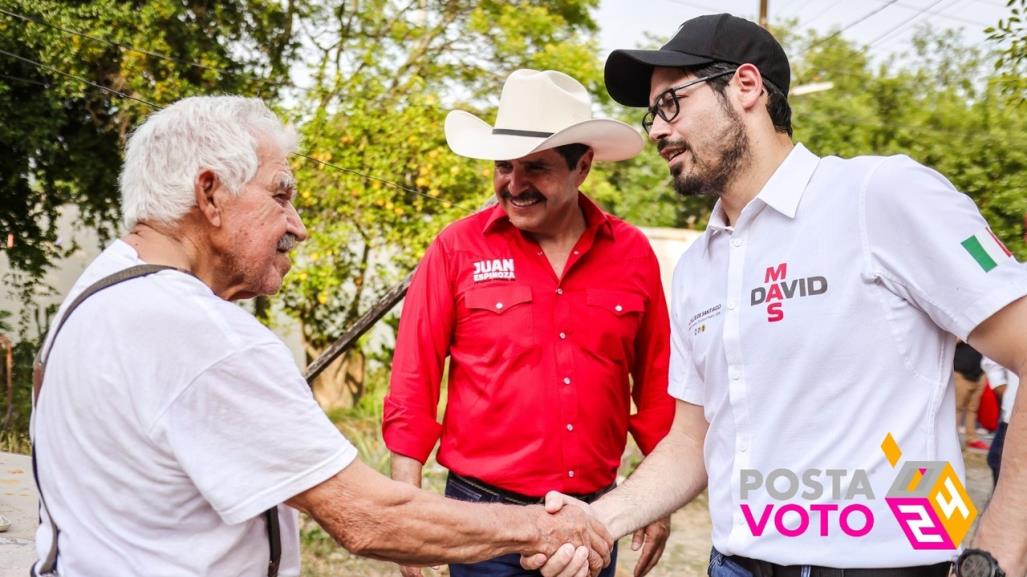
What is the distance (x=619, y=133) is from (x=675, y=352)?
1081 mm

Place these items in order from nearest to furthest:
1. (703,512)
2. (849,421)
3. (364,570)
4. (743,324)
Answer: (849,421) < (743,324) < (364,570) < (703,512)

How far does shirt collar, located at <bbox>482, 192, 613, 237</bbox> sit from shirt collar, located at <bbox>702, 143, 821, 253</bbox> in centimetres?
104

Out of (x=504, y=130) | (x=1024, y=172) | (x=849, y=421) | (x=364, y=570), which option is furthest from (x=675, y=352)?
(x=1024, y=172)

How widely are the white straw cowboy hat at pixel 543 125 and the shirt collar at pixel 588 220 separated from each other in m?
0.20

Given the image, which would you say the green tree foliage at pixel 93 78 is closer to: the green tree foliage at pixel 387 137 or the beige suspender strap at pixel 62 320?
the green tree foliage at pixel 387 137

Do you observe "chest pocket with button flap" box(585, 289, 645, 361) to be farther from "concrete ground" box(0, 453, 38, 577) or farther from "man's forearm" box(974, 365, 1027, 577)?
"concrete ground" box(0, 453, 38, 577)

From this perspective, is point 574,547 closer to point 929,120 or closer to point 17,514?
point 17,514

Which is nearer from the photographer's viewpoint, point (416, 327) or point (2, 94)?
point (416, 327)

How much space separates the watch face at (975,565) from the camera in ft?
5.61

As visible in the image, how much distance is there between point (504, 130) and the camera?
11.1 ft

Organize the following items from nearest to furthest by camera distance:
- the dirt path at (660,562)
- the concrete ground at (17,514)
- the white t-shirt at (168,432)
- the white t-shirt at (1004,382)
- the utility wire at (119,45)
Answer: the white t-shirt at (168,432) → the concrete ground at (17,514) → the white t-shirt at (1004,382) → the dirt path at (660,562) → the utility wire at (119,45)

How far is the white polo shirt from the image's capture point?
1855mm

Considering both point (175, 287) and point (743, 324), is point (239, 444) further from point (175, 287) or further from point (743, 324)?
point (743, 324)

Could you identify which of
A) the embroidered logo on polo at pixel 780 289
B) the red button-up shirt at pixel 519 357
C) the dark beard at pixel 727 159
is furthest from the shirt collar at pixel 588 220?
the embroidered logo on polo at pixel 780 289
